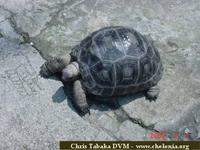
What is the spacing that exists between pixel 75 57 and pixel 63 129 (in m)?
0.80

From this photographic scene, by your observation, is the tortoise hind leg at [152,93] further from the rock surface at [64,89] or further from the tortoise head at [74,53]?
the tortoise head at [74,53]

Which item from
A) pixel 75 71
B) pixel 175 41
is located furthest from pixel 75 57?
pixel 175 41

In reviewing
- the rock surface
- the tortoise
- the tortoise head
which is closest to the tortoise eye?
the tortoise

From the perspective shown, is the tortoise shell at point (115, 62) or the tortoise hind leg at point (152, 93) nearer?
the tortoise shell at point (115, 62)

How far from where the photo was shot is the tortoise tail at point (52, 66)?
4.29 meters

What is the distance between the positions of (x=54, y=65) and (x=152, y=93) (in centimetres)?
112

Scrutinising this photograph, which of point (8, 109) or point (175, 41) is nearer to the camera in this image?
point (8, 109)

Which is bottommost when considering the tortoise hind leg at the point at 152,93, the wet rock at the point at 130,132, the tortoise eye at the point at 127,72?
the wet rock at the point at 130,132

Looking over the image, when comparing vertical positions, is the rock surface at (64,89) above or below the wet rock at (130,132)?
Answer: above

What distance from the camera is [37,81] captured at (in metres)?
4.42

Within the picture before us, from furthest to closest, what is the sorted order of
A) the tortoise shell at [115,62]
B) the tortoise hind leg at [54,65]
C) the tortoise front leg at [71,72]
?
the tortoise hind leg at [54,65]
the tortoise front leg at [71,72]
the tortoise shell at [115,62]

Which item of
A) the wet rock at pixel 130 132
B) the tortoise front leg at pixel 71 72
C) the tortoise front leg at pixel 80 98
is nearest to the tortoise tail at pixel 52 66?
the tortoise front leg at pixel 71 72

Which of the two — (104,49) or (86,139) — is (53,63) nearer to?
(104,49)

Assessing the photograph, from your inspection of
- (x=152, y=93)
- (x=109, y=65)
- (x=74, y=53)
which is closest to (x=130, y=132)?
(x=152, y=93)
